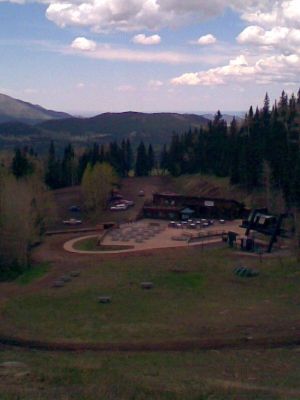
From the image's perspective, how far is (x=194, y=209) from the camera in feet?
192

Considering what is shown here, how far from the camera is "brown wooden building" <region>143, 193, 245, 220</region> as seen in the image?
185 feet

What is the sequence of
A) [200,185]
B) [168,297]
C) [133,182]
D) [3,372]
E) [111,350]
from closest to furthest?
[3,372] → [111,350] → [168,297] → [200,185] → [133,182]

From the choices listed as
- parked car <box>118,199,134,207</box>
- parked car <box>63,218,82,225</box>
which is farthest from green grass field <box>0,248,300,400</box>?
parked car <box>118,199,134,207</box>

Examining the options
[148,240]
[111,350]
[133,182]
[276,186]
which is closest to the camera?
[111,350]

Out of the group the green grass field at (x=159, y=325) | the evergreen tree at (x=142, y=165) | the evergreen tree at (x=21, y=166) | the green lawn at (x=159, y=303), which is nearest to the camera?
the green grass field at (x=159, y=325)

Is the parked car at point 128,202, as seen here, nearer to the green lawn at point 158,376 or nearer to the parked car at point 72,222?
the parked car at point 72,222

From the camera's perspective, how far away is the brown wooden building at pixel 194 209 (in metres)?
56.2

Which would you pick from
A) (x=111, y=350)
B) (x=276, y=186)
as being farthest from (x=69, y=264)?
(x=276, y=186)

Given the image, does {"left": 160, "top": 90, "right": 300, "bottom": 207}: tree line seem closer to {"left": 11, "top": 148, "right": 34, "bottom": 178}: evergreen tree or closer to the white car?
the white car

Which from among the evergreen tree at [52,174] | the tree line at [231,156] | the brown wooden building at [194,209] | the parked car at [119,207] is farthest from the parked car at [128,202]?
the evergreen tree at [52,174]

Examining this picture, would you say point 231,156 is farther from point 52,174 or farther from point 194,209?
point 52,174

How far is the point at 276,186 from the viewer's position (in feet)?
173

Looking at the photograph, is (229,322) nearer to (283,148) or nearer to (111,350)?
(111,350)

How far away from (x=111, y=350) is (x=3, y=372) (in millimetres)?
6410
